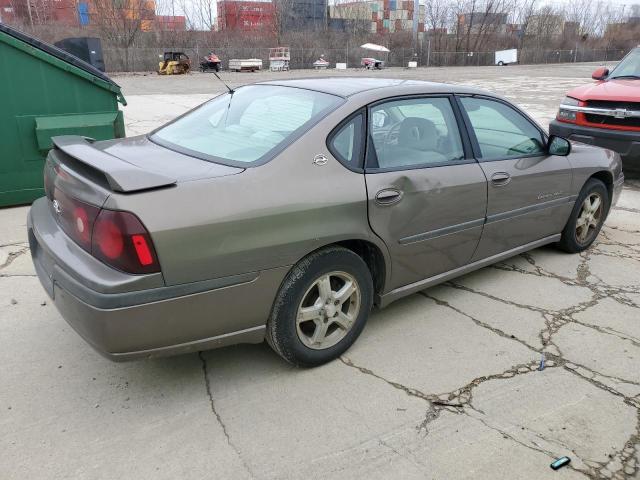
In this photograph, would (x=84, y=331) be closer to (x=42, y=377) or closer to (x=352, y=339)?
Answer: (x=42, y=377)

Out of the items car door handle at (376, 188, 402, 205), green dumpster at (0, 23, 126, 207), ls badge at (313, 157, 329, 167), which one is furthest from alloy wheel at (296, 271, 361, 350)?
green dumpster at (0, 23, 126, 207)

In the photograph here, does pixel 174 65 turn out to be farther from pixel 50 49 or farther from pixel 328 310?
pixel 328 310

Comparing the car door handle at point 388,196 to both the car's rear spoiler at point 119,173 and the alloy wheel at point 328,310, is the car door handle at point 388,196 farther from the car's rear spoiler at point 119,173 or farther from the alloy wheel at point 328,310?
the car's rear spoiler at point 119,173

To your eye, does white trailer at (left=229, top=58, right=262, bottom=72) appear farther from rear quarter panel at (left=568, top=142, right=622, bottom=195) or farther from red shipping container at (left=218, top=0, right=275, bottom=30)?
rear quarter panel at (left=568, top=142, right=622, bottom=195)

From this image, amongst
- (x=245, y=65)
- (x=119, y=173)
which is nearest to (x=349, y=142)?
(x=119, y=173)

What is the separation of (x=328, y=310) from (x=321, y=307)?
0.05 m

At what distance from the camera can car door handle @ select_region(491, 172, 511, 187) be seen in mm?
3633

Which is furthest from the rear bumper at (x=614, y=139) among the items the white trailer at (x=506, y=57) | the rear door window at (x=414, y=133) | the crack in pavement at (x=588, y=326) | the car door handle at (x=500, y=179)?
the white trailer at (x=506, y=57)

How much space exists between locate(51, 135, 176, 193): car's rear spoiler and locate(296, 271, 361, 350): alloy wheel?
960mm

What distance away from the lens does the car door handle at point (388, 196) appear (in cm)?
299

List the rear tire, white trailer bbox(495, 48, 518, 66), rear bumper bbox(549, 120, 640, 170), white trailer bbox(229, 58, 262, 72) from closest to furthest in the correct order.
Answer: the rear tire
rear bumper bbox(549, 120, 640, 170)
white trailer bbox(229, 58, 262, 72)
white trailer bbox(495, 48, 518, 66)

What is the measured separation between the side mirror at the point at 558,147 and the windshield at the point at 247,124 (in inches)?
77.7

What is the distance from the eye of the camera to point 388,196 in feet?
9.95

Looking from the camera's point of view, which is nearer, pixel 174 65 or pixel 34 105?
pixel 34 105
